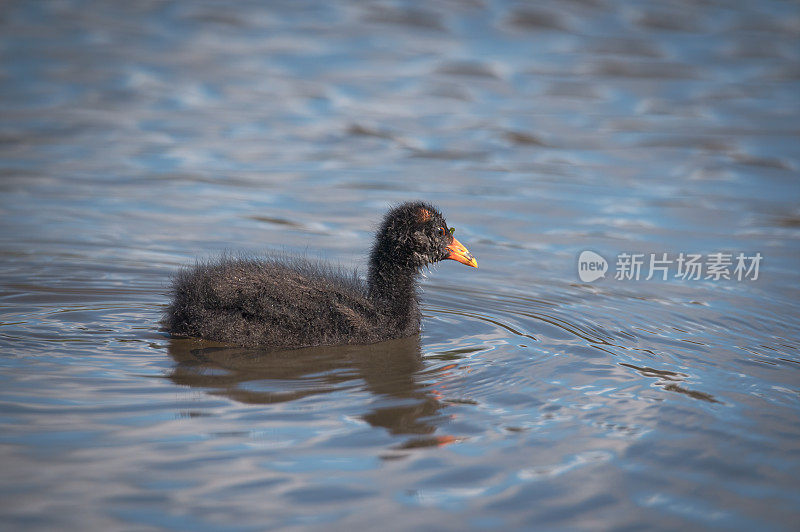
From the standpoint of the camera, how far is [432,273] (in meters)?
10.6

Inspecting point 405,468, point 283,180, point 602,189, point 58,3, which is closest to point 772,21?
point 602,189

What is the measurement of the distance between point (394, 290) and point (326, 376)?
1.46 metres

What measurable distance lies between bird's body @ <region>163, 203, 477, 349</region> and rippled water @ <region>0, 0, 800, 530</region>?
0.65ft

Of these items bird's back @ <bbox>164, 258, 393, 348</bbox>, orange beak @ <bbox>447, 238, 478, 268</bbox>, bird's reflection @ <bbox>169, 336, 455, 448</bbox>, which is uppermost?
orange beak @ <bbox>447, 238, 478, 268</bbox>

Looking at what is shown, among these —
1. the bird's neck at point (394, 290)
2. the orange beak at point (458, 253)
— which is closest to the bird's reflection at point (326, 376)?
the bird's neck at point (394, 290)

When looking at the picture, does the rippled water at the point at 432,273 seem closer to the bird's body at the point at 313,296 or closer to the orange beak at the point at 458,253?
the bird's body at the point at 313,296

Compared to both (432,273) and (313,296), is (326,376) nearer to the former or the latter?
(313,296)

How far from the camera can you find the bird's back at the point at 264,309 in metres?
7.67

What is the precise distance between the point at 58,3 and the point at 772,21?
16075 millimetres

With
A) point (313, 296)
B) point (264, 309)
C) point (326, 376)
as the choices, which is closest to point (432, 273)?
point (313, 296)

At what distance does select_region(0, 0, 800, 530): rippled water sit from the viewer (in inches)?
219

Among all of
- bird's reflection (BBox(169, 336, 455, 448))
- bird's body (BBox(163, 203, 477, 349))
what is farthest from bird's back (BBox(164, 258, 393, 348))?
bird's reflection (BBox(169, 336, 455, 448))

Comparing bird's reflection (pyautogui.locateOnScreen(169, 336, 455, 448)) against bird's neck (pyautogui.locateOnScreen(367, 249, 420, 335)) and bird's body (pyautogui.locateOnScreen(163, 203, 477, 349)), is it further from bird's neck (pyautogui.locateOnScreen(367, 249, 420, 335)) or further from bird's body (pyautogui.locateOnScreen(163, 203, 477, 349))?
bird's neck (pyautogui.locateOnScreen(367, 249, 420, 335))

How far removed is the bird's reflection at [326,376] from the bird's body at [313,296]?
125mm
